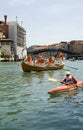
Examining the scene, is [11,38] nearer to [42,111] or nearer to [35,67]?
[35,67]

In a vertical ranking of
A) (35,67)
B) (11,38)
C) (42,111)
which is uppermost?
(11,38)

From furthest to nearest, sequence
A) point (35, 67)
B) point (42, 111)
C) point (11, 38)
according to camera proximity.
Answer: point (11, 38), point (35, 67), point (42, 111)

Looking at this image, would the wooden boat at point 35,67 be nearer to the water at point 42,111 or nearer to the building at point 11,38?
the water at point 42,111

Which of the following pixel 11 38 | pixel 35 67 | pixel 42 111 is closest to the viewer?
pixel 42 111

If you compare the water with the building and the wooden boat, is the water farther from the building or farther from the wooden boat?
the building

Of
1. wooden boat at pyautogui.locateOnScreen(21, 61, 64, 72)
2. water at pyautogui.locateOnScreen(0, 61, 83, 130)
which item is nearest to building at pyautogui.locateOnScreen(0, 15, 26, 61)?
wooden boat at pyautogui.locateOnScreen(21, 61, 64, 72)

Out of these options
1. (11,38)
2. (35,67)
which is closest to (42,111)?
(35,67)

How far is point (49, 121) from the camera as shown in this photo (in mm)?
12391

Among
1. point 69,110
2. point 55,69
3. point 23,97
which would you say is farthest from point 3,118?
point 55,69

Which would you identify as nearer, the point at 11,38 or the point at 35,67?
the point at 35,67

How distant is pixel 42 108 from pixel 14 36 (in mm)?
126160

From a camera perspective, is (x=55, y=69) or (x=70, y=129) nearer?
(x=70, y=129)

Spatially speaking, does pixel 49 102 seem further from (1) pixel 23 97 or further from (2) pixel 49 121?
(2) pixel 49 121

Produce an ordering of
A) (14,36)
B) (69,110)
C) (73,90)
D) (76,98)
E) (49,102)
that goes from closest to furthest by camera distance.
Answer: (69,110), (49,102), (76,98), (73,90), (14,36)
